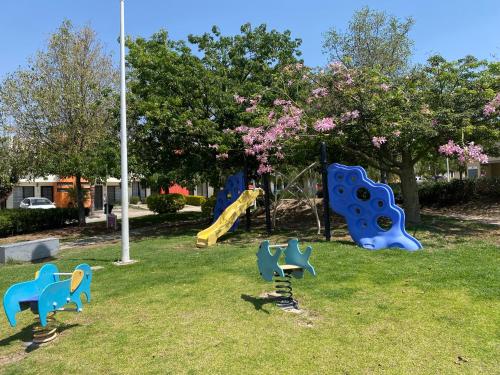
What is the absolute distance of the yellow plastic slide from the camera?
1266 cm

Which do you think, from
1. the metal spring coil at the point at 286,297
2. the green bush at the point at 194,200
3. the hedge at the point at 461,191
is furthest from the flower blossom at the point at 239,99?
the green bush at the point at 194,200

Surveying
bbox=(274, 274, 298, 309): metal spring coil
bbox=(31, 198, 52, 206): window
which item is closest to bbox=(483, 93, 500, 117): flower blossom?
bbox=(274, 274, 298, 309): metal spring coil

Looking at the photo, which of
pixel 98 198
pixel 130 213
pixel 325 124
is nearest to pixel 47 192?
pixel 98 198

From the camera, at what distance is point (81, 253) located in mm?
12773

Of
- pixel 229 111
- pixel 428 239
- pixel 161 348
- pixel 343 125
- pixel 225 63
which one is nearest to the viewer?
pixel 161 348

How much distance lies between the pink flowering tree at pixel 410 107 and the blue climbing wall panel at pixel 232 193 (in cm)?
387

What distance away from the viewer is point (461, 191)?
1988 cm

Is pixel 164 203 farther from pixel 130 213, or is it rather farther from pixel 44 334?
pixel 44 334

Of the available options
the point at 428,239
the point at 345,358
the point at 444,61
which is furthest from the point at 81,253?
the point at 444,61

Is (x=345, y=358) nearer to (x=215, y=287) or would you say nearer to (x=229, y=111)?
(x=215, y=287)

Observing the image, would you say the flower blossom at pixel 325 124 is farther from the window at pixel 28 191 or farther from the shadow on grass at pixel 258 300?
the window at pixel 28 191

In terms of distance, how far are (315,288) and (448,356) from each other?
8.76 feet

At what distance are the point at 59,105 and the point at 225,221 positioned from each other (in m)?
11.0

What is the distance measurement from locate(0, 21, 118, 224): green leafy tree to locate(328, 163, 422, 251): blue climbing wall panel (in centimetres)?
1242
